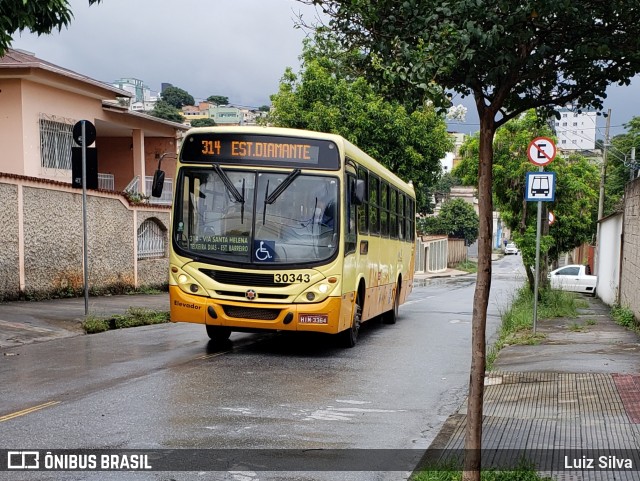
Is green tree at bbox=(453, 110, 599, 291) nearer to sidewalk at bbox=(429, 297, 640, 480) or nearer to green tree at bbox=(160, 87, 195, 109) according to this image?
sidewalk at bbox=(429, 297, 640, 480)

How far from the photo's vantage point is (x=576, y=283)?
3086 centimetres

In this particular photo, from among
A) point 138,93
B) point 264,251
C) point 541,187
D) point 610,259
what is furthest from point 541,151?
point 138,93

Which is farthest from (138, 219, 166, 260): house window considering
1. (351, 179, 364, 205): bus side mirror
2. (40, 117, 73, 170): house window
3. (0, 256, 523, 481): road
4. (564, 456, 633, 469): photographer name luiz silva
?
(564, 456, 633, 469): photographer name luiz silva

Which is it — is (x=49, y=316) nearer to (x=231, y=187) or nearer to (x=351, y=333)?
(x=231, y=187)

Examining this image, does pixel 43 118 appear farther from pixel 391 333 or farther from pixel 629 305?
pixel 629 305

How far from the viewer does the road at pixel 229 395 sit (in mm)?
6648

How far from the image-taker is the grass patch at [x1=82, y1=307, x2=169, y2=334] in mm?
14492

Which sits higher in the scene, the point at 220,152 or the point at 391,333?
the point at 220,152

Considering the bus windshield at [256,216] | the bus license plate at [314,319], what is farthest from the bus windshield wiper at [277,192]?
the bus license plate at [314,319]

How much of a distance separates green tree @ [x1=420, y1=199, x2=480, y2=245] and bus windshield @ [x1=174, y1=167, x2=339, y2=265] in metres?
72.4

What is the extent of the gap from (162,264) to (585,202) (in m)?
12.7

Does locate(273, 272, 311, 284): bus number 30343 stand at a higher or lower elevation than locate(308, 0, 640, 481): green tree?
lower

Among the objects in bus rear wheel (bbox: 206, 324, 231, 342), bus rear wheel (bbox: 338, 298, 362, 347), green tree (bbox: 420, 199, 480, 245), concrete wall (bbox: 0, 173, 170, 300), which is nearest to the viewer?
bus rear wheel (bbox: 206, 324, 231, 342)

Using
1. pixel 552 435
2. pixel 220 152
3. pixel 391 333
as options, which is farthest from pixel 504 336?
pixel 552 435
